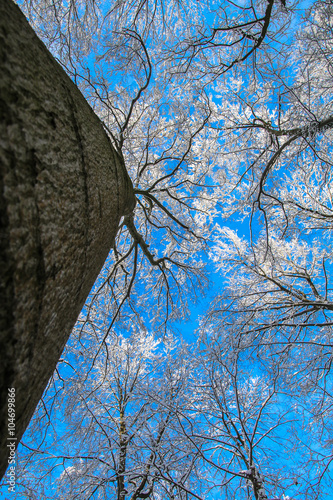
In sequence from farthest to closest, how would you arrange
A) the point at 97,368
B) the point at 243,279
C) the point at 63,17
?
1. the point at 97,368
2. the point at 243,279
3. the point at 63,17

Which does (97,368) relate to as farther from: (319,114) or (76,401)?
(319,114)

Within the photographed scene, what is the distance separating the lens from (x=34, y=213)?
0.43 metres

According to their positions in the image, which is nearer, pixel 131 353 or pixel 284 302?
pixel 284 302

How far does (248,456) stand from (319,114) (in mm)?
4474

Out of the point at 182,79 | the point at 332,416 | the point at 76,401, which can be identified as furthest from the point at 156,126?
the point at 332,416

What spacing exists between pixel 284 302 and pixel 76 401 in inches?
153

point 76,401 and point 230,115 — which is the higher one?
point 230,115

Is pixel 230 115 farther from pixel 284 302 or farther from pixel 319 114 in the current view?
pixel 284 302

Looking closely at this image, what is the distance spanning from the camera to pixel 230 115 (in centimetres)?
464

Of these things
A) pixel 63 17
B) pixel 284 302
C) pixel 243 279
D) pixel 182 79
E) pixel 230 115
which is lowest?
pixel 284 302

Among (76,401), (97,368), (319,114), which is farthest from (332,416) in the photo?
(97,368)

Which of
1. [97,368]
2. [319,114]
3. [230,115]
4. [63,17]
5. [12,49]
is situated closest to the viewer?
[12,49]

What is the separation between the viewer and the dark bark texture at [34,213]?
1.20ft

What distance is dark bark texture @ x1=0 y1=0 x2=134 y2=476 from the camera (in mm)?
367
